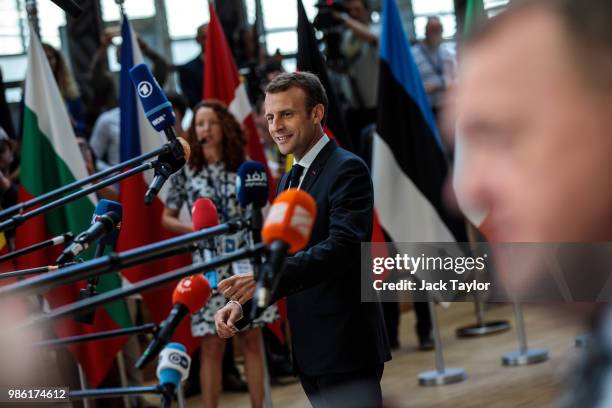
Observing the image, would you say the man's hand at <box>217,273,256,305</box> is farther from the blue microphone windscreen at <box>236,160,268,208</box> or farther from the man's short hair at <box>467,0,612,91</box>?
the man's short hair at <box>467,0,612,91</box>

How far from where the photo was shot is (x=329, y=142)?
2.80 metres

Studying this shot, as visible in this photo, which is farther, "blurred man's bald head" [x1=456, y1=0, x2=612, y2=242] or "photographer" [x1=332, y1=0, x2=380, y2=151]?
"photographer" [x1=332, y1=0, x2=380, y2=151]

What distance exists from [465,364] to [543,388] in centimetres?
92

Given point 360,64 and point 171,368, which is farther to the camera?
point 360,64

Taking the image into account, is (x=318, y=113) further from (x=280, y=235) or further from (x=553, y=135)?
(x=553, y=135)

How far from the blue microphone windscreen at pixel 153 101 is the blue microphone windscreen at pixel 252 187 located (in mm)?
299

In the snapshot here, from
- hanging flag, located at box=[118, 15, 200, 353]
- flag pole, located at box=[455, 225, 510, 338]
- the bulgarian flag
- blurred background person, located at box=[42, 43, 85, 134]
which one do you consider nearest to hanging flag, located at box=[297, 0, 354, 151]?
hanging flag, located at box=[118, 15, 200, 353]

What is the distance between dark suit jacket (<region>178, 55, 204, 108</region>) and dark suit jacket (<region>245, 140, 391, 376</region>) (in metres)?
3.65

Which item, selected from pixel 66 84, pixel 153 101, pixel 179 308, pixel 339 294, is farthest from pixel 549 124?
pixel 66 84

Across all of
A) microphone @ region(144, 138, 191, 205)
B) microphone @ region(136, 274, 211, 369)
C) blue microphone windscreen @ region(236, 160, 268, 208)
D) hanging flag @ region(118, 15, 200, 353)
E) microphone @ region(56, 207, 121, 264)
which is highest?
microphone @ region(144, 138, 191, 205)

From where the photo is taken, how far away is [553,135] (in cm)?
56

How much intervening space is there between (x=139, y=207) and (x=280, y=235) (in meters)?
3.80

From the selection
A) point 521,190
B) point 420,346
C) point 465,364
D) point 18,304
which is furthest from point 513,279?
point 420,346

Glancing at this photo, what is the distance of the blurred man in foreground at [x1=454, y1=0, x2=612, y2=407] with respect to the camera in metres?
0.54
